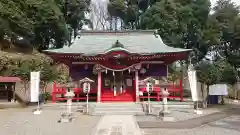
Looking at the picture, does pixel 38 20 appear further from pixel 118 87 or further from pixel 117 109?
pixel 117 109

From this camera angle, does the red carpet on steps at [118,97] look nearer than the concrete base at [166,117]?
No

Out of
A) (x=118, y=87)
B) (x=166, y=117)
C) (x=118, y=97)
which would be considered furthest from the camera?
(x=118, y=87)

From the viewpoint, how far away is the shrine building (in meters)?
16.5

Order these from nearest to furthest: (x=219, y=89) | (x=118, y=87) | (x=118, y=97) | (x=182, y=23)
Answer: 1. (x=118, y=97)
2. (x=118, y=87)
3. (x=219, y=89)
4. (x=182, y=23)

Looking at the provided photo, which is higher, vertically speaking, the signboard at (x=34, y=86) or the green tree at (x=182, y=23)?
the green tree at (x=182, y=23)

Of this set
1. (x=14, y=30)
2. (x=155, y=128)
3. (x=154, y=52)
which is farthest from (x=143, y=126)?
(x=14, y=30)

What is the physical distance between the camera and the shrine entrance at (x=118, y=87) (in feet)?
56.7

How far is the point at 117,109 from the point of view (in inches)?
563

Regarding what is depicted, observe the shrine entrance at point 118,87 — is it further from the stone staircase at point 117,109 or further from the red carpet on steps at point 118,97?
the stone staircase at point 117,109

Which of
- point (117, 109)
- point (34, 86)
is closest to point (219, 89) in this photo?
point (117, 109)

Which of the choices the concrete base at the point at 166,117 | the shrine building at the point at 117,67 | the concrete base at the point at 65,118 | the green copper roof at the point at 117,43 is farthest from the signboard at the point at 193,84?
the concrete base at the point at 65,118

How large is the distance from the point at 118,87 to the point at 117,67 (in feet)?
5.01

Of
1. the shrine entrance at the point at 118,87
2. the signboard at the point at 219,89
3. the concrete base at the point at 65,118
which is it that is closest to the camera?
the concrete base at the point at 65,118

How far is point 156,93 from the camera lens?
17.5 meters
